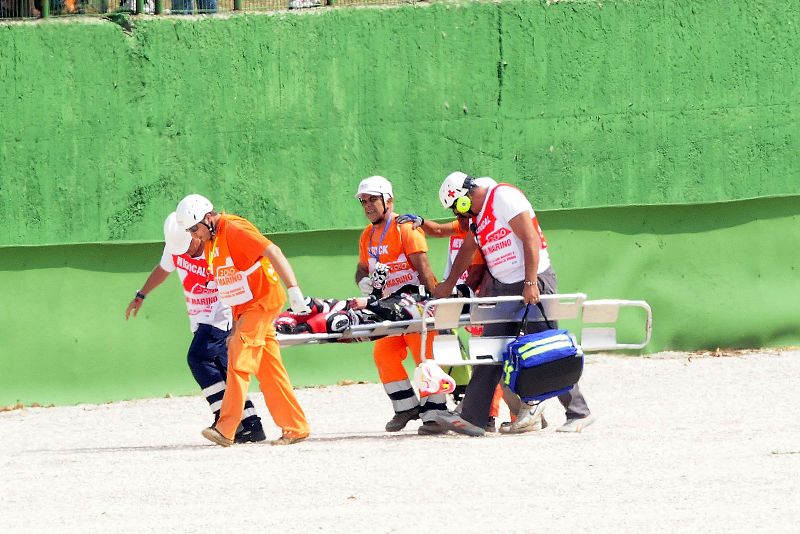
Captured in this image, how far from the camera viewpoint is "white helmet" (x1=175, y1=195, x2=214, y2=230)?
9.98 meters

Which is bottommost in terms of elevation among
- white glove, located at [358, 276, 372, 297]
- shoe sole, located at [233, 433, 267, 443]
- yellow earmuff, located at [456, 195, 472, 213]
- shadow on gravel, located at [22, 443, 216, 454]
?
shadow on gravel, located at [22, 443, 216, 454]

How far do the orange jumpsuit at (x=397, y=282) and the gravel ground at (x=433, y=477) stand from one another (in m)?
0.29

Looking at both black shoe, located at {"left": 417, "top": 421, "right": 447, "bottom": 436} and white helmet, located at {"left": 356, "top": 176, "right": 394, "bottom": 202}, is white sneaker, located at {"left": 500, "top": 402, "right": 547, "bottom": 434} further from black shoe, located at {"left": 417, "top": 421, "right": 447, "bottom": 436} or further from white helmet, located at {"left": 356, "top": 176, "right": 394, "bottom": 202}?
white helmet, located at {"left": 356, "top": 176, "right": 394, "bottom": 202}

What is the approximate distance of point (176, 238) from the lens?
1077cm

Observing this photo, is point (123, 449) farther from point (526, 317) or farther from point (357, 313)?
point (526, 317)

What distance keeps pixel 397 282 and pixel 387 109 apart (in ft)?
11.8

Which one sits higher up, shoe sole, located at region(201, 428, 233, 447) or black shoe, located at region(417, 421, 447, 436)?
shoe sole, located at region(201, 428, 233, 447)

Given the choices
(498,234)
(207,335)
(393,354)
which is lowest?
(393,354)

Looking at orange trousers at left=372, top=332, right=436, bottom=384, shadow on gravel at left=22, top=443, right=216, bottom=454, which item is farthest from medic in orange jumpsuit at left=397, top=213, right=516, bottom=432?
shadow on gravel at left=22, top=443, right=216, bottom=454

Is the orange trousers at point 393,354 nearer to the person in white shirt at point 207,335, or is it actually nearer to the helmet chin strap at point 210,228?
the person in white shirt at point 207,335

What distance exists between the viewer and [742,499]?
7504mm

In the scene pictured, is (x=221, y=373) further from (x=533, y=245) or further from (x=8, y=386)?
(x=8, y=386)

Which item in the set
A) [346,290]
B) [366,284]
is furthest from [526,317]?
[346,290]

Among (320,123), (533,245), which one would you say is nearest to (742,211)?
Result: (320,123)
